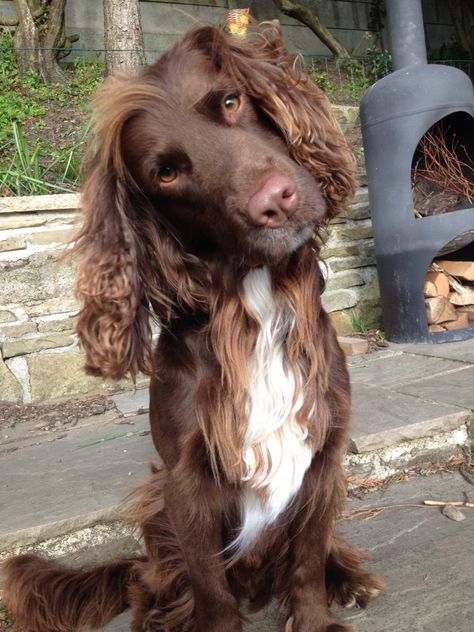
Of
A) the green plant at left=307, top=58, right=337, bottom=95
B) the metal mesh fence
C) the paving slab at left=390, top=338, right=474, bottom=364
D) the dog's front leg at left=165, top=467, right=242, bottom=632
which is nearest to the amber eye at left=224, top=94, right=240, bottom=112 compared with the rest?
the dog's front leg at left=165, top=467, right=242, bottom=632

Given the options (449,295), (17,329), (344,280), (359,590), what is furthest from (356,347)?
(359,590)

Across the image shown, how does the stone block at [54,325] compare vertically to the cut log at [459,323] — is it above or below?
above

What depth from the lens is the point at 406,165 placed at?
391cm

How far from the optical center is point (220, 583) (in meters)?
1.57

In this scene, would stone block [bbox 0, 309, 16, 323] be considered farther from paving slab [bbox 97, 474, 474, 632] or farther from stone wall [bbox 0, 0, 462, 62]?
stone wall [bbox 0, 0, 462, 62]

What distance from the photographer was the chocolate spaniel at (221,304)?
1464 millimetres

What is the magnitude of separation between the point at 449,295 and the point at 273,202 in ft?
11.1

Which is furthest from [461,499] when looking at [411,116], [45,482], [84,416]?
[411,116]

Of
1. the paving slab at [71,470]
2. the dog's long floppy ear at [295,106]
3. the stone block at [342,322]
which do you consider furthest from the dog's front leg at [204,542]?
the stone block at [342,322]

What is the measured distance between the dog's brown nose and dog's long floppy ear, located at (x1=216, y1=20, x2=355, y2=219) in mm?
269

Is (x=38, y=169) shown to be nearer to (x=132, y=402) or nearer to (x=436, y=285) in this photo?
(x=132, y=402)

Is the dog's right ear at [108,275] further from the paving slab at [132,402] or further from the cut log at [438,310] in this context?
the cut log at [438,310]

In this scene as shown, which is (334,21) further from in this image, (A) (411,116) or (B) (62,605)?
(B) (62,605)

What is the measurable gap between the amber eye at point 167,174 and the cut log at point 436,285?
125 inches
